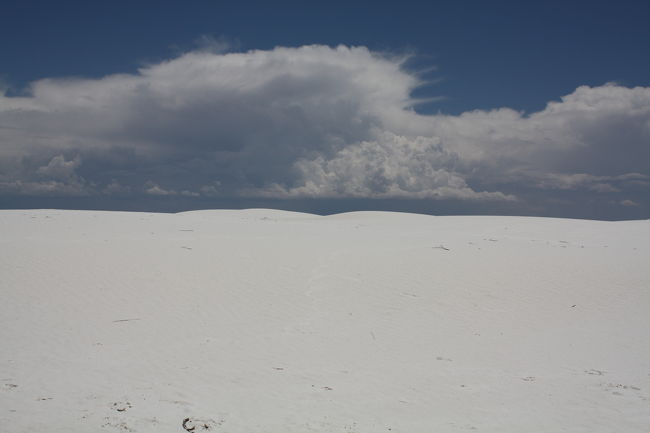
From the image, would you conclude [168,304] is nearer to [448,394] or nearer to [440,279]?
[448,394]

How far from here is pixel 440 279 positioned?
14.7 metres

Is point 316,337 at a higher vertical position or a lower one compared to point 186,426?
lower

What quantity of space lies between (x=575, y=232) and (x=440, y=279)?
17.1m

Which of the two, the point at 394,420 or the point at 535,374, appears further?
the point at 535,374

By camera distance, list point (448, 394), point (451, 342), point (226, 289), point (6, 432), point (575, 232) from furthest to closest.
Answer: point (575, 232) < point (226, 289) < point (451, 342) < point (448, 394) < point (6, 432)

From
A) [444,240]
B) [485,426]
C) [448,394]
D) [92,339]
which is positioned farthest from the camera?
[444,240]

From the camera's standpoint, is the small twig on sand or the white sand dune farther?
the white sand dune

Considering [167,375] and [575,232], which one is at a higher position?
[575,232]

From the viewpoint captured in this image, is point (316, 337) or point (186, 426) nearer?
point (186, 426)

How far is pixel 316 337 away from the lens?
962cm

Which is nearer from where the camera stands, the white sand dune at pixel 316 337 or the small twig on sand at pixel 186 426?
the small twig on sand at pixel 186 426

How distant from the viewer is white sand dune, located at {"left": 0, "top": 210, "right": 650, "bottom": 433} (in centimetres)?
593

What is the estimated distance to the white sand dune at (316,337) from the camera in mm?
5934

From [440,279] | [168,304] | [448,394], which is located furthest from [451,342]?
[168,304]
